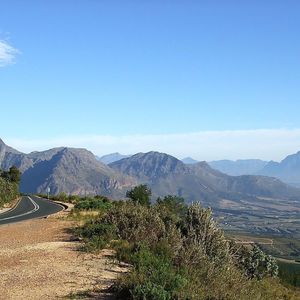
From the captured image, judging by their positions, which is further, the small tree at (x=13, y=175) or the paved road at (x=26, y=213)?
the small tree at (x=13, y=175)

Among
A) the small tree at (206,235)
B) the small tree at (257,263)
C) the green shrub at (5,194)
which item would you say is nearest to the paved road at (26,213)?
the green shrub at (5,194)

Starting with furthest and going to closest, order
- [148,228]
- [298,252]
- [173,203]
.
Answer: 1. [298,252]
2. [173,203]
3. [148,228]

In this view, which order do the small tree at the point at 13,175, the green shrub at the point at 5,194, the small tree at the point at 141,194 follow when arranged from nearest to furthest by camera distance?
1. the small tree at the point at 141,194
2. the green shrub at the point at 5,194
3. the small tree at the point at 13,175

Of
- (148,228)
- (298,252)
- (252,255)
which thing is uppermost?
(148,228)

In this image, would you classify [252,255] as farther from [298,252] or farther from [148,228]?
[298,252]

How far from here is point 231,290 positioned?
1075cm

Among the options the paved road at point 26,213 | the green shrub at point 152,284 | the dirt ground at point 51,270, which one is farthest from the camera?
the paved road at point 26,213

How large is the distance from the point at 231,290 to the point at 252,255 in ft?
49.9

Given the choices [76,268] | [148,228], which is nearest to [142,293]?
[76,268]

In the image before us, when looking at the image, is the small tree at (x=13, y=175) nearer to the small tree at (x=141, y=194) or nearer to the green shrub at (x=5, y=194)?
the green shrub at (x=5, y=194)

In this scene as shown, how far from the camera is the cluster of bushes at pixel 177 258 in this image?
34.9 feet

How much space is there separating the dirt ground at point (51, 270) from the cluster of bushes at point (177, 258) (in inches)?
32.4

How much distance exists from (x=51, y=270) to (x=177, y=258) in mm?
4020

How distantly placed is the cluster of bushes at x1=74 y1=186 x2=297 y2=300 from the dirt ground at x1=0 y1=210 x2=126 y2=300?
823 millimetres
